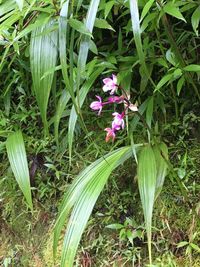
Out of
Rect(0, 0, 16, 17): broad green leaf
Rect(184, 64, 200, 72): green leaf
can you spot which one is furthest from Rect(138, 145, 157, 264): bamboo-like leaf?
Rect(0, 0, 16, 17): broad green leaf

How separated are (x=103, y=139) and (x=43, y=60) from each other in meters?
0.34

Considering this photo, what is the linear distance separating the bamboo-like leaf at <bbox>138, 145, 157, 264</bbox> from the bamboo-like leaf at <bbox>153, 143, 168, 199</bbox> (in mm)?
17

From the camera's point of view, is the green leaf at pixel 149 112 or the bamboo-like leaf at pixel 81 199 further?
the green leaf at pixel 149 112

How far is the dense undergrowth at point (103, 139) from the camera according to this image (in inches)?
40.8

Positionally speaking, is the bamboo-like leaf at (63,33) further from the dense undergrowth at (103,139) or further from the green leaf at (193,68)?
the green leaf at (193,68)

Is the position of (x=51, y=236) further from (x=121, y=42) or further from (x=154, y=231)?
(x=121, y=42)

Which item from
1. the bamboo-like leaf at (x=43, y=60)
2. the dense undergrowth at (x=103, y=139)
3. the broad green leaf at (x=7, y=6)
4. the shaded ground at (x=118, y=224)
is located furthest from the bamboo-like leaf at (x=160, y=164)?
the broad green leaf at (x=7, y=6)

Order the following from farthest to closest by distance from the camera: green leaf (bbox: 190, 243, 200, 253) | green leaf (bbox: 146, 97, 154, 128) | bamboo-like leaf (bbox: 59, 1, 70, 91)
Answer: green leaf (bbox: 146, 97, 154, 128) < green leaf (bbox: 190, 243, 200, 253) < bamboo-like leaf (bbox: 59, 1, 70, 91)

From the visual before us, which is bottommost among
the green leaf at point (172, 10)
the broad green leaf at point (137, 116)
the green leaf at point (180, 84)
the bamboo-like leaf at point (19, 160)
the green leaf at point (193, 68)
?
the bamboo-like leaf at point (19, 160)

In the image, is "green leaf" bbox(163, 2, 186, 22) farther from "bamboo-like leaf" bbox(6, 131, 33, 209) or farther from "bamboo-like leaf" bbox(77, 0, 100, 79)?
"bamboo-like leaf" bbox(6, 131, 33, 209)

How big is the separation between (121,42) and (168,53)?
0.21 metres

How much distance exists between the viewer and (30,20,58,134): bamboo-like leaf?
1.12 meters

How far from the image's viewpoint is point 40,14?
3.83 feet

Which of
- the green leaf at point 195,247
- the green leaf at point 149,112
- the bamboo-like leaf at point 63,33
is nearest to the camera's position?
the bamboo-like leaf at point 63,33
